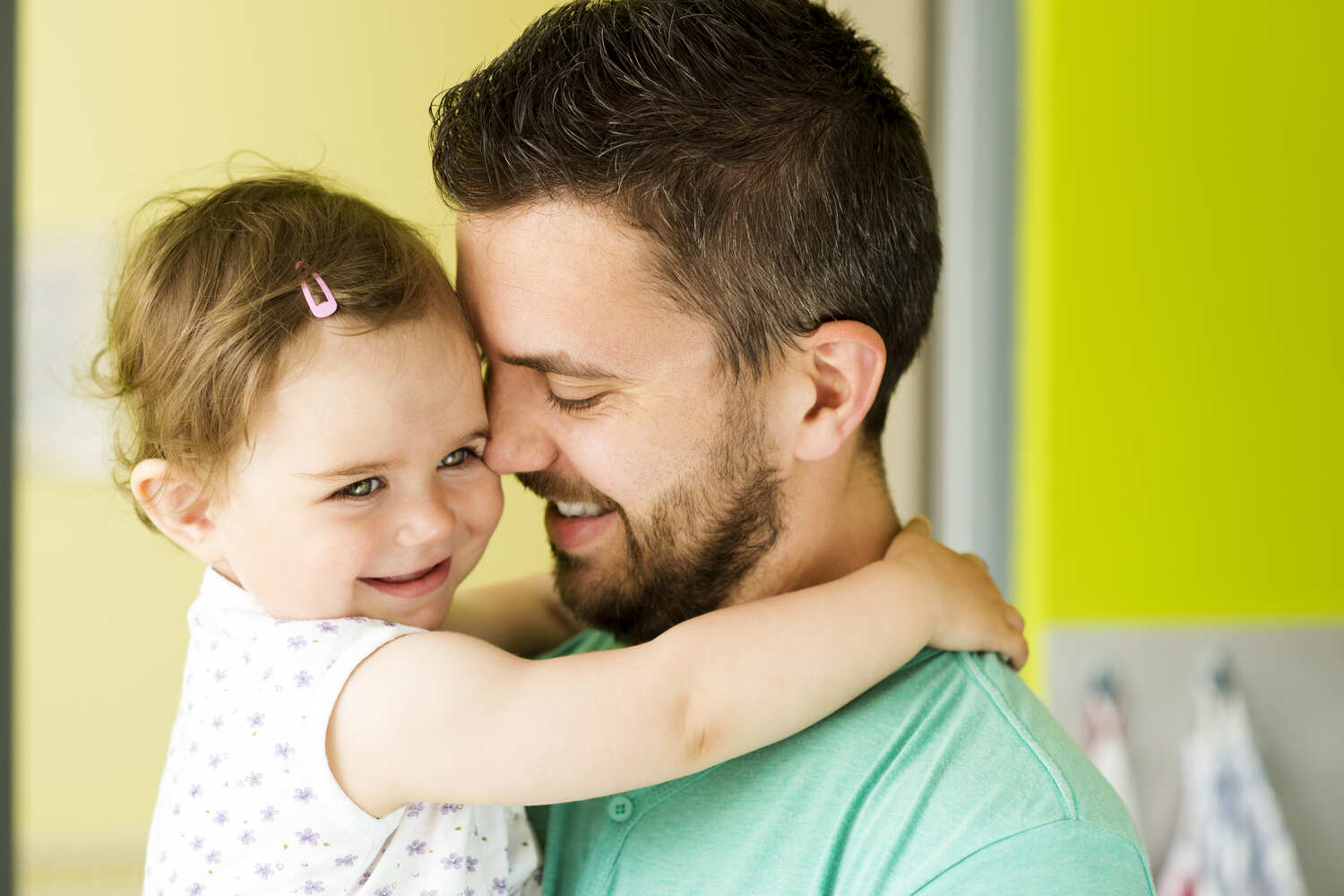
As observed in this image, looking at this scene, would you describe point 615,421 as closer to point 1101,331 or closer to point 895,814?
point 895,814

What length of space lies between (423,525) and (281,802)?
0.89 ft

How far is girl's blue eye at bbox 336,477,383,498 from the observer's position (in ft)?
3.60

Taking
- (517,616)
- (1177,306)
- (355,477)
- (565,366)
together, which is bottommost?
(517,616)

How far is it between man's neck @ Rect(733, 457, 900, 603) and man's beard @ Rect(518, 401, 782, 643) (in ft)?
0.06

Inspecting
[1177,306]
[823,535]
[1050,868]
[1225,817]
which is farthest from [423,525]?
[1225,817]

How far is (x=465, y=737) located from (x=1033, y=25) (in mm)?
1908

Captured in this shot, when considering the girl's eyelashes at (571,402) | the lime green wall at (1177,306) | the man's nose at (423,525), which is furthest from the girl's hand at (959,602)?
the lime green wall at (1177,306)

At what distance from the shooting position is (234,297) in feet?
3.54

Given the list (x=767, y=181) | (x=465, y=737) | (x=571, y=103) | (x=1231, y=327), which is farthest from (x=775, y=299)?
(x=1231, y=327)

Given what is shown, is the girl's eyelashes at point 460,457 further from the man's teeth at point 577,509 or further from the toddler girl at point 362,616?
the man's teeth at point 577,509

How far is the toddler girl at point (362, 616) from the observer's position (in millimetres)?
997

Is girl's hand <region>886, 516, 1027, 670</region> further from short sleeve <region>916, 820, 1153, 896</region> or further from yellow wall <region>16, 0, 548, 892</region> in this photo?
yellow wall <region>16, 0, 548, 892</region>

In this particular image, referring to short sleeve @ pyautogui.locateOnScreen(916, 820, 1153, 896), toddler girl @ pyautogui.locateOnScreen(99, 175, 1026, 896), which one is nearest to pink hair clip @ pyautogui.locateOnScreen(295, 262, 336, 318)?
toddler girl @ pyautogui.locateOnScreen(99, 175, 1026, 896)

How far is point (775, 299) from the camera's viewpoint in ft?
4.03
